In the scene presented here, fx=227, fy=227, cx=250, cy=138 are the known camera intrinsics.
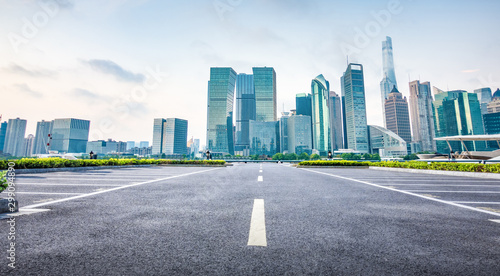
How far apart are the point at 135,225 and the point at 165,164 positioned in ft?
85.2

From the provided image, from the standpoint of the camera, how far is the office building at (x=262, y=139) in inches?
7165

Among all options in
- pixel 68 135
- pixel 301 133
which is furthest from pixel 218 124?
pixel 68 135

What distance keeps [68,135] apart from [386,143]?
245m

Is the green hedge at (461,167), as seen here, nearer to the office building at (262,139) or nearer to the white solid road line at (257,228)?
the white solid road line at (257,228)

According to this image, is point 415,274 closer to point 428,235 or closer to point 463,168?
point 428,235

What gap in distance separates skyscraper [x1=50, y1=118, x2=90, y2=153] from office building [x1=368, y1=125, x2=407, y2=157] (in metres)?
236

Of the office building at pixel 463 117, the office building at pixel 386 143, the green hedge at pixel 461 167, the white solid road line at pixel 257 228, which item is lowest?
the white solid road line at pixel 257 228

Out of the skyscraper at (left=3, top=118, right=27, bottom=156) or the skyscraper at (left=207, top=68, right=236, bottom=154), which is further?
→ the skyscraper at (left=207, top=68, right=236, bottom=154)

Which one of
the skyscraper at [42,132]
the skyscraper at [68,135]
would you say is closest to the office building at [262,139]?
the skyscraper at [68,135]

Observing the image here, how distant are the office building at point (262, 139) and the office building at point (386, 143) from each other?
260 ft

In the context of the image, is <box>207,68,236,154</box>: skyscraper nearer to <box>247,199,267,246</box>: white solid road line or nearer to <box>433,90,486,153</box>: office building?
<box>433,90,486,153</box>: office building

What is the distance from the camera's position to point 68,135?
182000mm

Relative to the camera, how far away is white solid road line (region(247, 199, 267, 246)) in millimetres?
2438

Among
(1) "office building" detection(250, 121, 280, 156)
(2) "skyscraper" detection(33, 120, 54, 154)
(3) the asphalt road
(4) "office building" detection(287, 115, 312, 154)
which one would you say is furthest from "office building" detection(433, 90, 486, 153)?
(2) "skyscraper" detection(33, 120, 54, 154)
